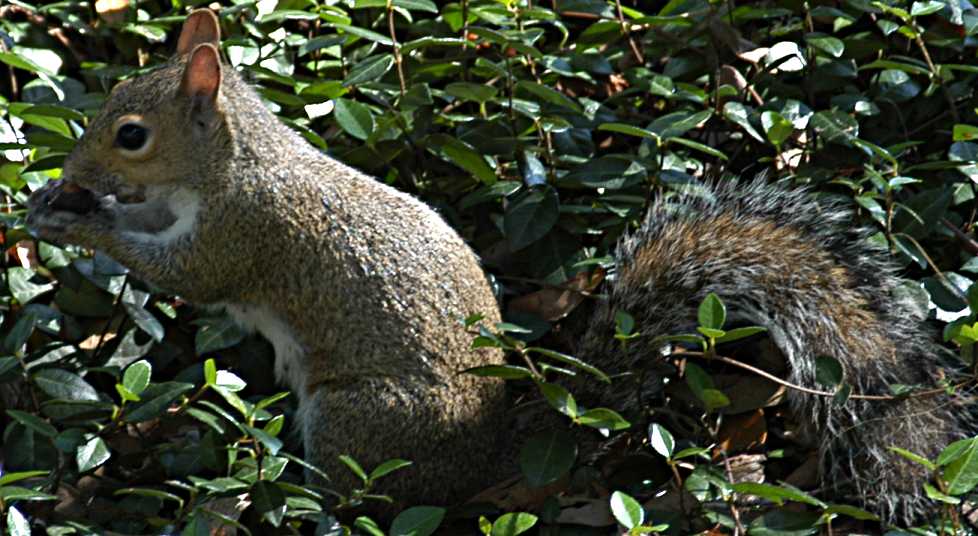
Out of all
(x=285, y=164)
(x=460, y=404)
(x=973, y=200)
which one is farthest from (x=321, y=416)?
(x=973, y=200)

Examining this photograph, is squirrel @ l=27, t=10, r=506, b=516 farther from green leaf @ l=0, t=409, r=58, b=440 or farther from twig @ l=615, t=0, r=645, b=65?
twig @ l=615, t=0, r=645, b=65

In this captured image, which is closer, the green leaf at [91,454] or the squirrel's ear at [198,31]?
the green leaf at [91,454]

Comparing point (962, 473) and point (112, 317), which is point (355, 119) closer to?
point (112, 317)

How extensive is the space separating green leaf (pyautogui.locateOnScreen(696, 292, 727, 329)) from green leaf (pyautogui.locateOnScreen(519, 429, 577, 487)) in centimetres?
43

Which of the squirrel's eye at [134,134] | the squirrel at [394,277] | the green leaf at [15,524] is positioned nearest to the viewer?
the green leaf at [15,524]

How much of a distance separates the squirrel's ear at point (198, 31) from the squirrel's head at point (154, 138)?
0.25 metres

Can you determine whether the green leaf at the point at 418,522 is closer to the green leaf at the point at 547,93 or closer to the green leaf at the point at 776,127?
the green leaf at the point at 547,93

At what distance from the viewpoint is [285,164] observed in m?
3.54

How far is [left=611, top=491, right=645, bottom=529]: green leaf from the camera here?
2.84 metres

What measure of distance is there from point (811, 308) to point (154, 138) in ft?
5.35

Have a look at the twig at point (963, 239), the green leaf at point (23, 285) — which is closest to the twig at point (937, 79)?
the twig at point (963, 239)

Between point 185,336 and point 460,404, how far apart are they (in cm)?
102

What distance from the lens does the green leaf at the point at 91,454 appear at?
3.11 m

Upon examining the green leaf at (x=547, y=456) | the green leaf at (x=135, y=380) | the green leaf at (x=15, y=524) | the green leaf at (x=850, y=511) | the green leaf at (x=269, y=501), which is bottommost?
the green leaf at (x=850, y=511)
